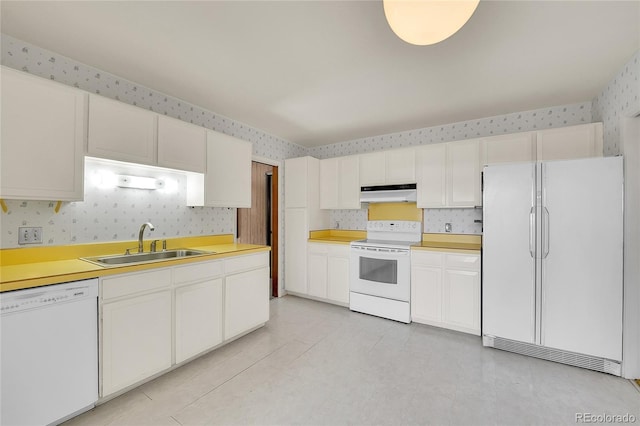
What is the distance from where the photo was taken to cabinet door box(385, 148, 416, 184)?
3.78 m

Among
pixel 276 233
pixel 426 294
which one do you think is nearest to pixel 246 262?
pixel 276 233

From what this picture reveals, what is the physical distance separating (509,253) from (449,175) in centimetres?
123

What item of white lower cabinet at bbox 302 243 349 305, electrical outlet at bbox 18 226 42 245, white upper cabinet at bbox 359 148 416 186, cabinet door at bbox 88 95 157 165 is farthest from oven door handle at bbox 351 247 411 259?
electrical outlet at bbox 18 226 42 245

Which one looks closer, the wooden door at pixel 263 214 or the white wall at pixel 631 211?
the white wall at pixel 631 211

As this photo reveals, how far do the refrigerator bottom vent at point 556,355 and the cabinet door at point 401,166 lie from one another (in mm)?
2107

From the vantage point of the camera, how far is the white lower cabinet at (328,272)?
→ 157 inches

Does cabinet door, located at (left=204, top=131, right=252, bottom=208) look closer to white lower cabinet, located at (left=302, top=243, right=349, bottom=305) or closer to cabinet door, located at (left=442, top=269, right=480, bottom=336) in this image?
white lower cabinet, located at (left=302, top=243, right=349, bottom=305)

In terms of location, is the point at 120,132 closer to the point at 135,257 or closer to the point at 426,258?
the point at 135,257

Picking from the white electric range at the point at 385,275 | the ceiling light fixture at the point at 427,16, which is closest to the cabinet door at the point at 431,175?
the white electric range at the point at 385,275

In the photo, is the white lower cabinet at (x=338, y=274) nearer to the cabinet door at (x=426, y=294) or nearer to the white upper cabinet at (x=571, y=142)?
the cabinet door at (x=426, y=294)

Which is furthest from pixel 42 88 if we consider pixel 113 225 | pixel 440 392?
pixel 440 392

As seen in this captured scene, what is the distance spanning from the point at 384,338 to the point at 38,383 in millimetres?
2787

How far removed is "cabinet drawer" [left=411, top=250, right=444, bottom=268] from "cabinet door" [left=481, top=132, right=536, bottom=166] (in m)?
1.28

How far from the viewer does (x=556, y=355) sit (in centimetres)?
250
